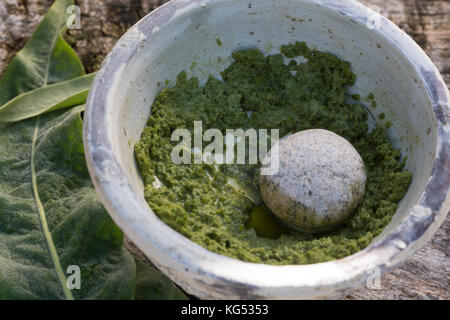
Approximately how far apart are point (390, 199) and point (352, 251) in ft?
0.84

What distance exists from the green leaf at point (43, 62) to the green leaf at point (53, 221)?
0.24 metres

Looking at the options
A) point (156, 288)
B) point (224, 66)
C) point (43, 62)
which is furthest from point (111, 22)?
point (156, 288)

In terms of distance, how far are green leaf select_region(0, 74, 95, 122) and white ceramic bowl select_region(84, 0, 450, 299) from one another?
1.92ft

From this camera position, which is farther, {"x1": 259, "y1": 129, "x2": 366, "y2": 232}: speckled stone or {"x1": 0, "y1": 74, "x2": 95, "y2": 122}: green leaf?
{"x1": 0, "y1": 74, "x2": 95, "y2": 122}: green leaf

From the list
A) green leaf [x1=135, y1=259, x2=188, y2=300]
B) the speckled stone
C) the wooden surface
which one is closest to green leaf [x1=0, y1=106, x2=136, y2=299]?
green leaf [x1=135, y1=259, x2=188, y2=300]

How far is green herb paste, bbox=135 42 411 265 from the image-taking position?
1.73m

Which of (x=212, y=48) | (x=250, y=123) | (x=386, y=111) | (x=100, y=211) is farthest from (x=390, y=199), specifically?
(x=100, y=211)

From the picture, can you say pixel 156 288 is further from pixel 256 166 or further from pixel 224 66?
pixel 224 66

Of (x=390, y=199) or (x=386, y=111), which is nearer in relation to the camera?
(x=390, y=199)

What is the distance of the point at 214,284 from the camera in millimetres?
1431

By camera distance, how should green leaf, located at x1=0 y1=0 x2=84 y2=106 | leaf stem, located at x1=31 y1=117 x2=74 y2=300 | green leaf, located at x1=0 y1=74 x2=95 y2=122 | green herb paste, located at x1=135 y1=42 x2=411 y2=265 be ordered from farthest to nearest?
green leaf, located at x1=0 y1=0 x2=84 y2=106, green leaf, located at x1=0 y1=74 x2=95 y2=122, leaf stem, located at x1=31 y1=117 x2=74 y2=300, green herb paste, located at x1=135 y1=42 x2=411 y2=265

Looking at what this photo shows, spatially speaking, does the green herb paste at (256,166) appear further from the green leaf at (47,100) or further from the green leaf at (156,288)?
the green leaf at (47,100)

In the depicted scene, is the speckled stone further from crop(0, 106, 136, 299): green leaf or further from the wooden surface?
the wooden surface
